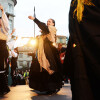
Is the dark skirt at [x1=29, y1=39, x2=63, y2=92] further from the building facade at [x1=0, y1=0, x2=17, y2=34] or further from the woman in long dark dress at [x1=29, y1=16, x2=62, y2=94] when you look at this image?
the building facade at [x1=0, y1=0, x2=17, y2=34]

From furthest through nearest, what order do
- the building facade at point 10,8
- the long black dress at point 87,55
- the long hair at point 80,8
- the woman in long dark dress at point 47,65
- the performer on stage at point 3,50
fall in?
the building facade at point 10,8 → the woman in long dark dress at point 47,65 → the performer on stage at point 3,50 → the long hair at point 80,8 → the long black dress at point 87,55

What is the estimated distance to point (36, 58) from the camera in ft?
20.5

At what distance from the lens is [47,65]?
19.4ft

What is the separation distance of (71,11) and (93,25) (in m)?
Answer: 0.37

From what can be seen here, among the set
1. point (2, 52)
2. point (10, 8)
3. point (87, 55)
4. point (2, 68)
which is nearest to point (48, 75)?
point (2, 68)

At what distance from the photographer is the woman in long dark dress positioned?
5858mm

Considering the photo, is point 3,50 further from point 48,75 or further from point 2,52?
point 48,75

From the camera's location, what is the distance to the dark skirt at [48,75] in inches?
231

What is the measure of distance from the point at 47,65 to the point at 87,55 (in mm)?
3719

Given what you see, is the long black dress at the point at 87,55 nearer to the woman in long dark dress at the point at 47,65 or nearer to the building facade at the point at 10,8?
the woman in long dark dress at the point at 47,65

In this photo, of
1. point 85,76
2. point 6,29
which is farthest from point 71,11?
point 6,29

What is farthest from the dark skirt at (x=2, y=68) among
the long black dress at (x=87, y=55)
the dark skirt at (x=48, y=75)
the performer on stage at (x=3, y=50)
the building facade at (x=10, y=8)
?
the building facade at (x=10, y=8)

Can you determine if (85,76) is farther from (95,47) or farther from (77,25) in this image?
(77,25)

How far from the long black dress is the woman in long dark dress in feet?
11.5
